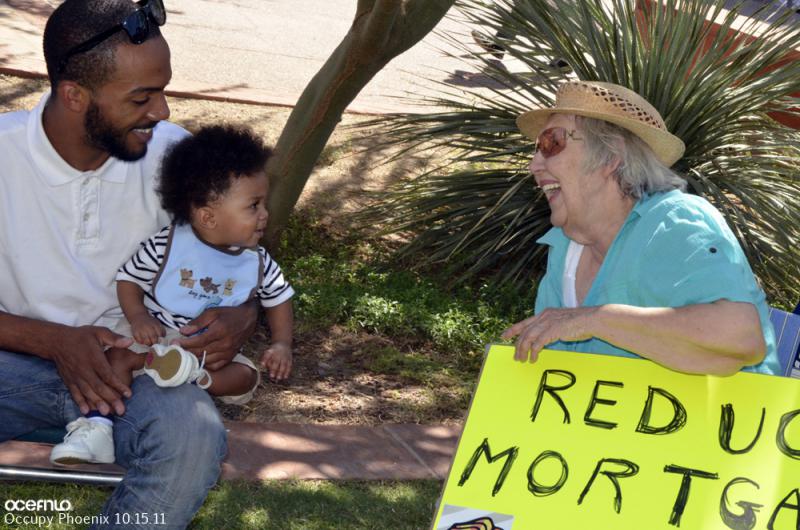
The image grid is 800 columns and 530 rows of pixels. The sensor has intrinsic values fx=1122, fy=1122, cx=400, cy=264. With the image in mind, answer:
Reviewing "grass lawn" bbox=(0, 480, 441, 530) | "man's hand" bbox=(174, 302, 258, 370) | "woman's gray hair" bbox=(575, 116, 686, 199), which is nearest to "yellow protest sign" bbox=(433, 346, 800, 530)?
"woman's gray hair" bbox=(575, 116, 686, 199)

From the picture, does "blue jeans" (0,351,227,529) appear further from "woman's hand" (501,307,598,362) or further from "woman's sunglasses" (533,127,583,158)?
"woman's sunglasses" (533,127,583,158)

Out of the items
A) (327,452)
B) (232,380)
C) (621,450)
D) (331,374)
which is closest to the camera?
(621,450)

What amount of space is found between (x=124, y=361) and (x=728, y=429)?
1.62 m

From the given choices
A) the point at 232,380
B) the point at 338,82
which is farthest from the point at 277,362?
the point at 338,82

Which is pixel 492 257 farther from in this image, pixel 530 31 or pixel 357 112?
pixel 357 112

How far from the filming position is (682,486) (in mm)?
2580

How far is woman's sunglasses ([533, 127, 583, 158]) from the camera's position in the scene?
3.09 metres

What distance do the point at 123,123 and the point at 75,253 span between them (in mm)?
425

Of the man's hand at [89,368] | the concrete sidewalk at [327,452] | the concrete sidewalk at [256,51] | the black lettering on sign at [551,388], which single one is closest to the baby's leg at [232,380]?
the man's hand at [89,368]

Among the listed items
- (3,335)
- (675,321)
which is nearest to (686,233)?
(675,321)

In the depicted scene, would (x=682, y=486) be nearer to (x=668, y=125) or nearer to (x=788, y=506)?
(x=788, y=506)

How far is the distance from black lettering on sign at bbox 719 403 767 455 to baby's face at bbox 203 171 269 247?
60.8 inches

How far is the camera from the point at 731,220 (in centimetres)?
582

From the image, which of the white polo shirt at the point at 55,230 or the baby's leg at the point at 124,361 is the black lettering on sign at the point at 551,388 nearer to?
the baby's leg at the point at 124,361
